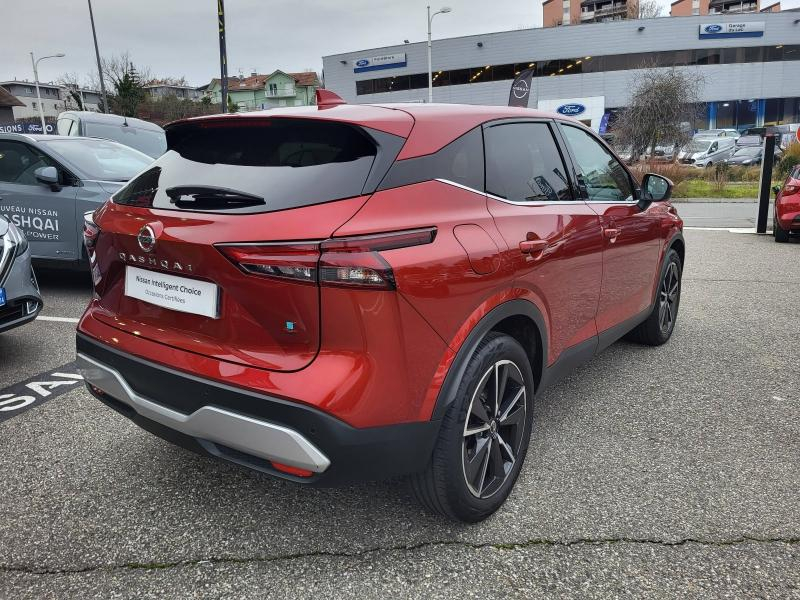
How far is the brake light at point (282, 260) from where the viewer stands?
1.89 meters

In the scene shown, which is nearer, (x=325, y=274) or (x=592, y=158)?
(x=325, y=274)

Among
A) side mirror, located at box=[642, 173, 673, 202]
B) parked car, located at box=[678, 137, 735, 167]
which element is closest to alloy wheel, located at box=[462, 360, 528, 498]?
side mirror, located at box=[642, 173, 673, 202]

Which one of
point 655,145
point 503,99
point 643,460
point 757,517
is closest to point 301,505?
point 643,460

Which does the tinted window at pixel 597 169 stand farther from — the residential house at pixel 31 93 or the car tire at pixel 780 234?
the residential house at pixel 31 93

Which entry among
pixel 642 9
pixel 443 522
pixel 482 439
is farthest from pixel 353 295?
pixel 642 9

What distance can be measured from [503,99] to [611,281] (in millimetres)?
52004

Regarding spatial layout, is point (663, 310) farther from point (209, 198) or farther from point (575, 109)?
point (575, 109)

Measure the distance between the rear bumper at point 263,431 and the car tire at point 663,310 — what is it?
2.86 m

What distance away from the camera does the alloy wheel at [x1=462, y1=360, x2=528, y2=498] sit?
2352mm

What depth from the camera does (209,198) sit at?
2172mm

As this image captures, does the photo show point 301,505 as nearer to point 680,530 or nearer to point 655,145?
point 680,530

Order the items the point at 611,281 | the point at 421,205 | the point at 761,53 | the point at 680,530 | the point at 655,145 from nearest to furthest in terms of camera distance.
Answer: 1. the point at 421,205
2. the point at 680,530
3. the point at 611,281
4. the point at 655,145
5. the point at 761,53

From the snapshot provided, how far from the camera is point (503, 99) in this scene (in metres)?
52.1

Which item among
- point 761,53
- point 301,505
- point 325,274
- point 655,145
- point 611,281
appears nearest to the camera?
point 325,274
